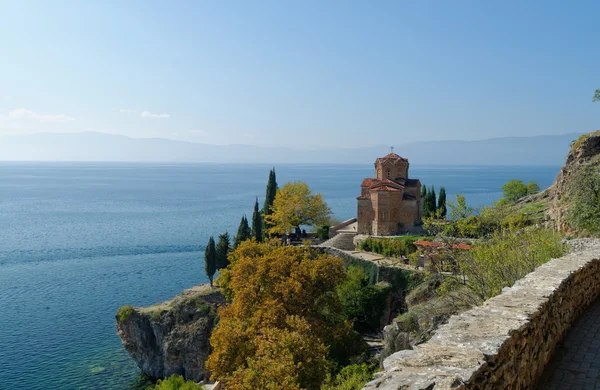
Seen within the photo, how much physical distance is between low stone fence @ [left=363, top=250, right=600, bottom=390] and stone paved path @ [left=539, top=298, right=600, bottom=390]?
0.40 ft

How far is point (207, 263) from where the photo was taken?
38.3 m

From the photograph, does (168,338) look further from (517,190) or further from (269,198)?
(517,190)

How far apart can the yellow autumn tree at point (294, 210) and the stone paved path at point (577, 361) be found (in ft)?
116

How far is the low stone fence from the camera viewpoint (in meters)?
3.94

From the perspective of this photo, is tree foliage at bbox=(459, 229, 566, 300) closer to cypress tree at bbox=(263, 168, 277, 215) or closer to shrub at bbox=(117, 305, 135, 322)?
shrub at bbox=(117, 305, 135, 322)

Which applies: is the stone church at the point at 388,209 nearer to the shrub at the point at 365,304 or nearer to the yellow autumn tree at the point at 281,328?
the shrub at the point at 365,304

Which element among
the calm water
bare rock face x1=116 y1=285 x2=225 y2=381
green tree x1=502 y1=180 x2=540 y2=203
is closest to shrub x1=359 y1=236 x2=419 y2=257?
bare rock face x1=116 y1=285 x2=225 y2=381

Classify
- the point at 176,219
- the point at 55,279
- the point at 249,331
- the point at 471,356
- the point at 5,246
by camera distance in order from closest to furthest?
the point at 471,356 → the point at 249,331 → the point at 55,279 → the point at 5,246 → the point at 176,219

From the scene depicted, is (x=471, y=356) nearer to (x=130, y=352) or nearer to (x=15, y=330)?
(x=130, y=352)

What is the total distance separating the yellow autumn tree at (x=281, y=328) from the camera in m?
16.3

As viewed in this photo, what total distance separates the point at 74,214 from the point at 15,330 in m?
64.6

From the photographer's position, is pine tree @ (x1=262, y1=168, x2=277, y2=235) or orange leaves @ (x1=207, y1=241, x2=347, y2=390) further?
pine tree @ (x1=262, y1=168, x2=277, y2=235)

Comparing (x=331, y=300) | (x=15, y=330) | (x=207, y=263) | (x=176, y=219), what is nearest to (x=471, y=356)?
(x=331, y=300)

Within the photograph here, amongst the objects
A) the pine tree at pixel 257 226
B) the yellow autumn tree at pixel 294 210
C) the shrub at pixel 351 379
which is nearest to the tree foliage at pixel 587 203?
the shrub at pixel 351 379
